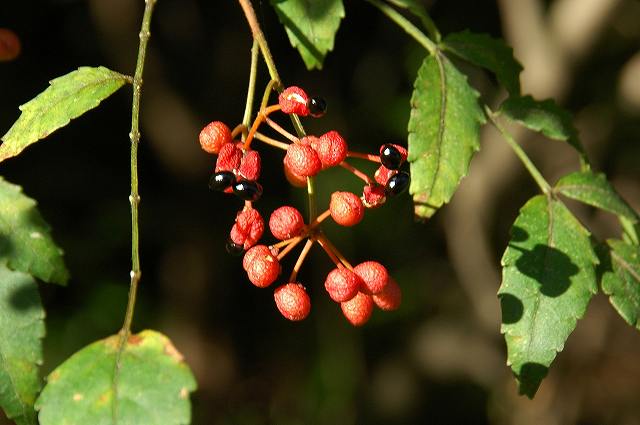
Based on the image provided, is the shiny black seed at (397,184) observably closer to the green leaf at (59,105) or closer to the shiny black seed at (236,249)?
the shiny black seed at (236,249)

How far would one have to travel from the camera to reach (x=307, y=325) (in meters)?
5.31

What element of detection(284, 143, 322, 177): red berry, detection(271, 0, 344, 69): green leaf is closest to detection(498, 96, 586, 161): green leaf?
detection(271, 0, 344, 69): green leaf

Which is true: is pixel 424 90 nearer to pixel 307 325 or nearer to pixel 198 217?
pixel 198 217

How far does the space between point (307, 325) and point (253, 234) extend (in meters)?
3.84

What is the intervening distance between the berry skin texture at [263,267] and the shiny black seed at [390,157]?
25cm

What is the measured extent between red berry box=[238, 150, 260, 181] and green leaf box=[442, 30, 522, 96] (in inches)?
24.2

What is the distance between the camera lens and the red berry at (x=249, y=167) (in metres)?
1.47

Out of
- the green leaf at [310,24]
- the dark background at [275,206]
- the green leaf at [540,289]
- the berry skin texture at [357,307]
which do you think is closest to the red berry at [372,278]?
the berry skin texture at [357,307]

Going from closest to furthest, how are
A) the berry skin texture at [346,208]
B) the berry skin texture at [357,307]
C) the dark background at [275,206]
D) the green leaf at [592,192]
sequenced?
the berry skin texture at [346,208] < the berry skin texture at [357,307] < the green leaf at [592,192] < the dark background at [275,206]

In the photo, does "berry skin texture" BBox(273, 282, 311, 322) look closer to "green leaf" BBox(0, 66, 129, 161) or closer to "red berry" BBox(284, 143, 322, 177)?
"red berry" BBox(284, 143, 322, 177)

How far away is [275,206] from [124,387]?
3367 millimetres

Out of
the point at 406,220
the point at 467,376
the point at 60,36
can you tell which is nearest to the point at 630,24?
the point at 406,220

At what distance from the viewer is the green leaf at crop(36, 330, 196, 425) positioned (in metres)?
1.38

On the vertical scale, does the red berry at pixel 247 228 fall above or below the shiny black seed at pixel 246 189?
below
